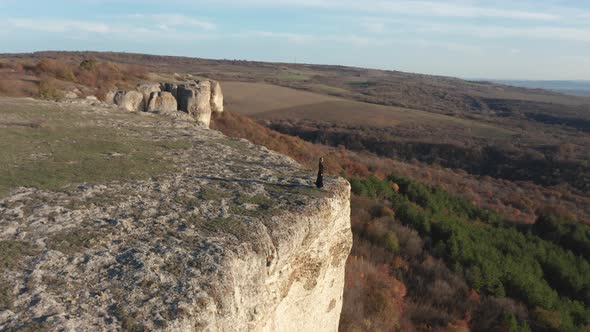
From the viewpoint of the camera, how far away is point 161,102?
791 inches

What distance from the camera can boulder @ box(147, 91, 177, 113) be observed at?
19578mm

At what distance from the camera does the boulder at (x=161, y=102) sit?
19578 mm

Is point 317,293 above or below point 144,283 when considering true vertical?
below

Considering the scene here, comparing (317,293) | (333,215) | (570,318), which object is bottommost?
(570,318)

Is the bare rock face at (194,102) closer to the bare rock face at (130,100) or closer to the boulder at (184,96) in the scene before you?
the boulder at (184,96)

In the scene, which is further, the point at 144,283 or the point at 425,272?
the point at 425,272

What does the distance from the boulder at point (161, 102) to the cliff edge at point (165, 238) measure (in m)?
12.8

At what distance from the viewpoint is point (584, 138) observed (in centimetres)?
4850

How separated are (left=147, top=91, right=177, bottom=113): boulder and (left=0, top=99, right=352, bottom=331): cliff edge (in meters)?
12.8

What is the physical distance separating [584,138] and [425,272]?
46.1 meters

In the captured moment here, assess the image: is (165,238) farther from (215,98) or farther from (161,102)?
(215,98)

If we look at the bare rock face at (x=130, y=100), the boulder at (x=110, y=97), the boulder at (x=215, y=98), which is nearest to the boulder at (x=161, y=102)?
the bare rock face at (x=130, y=100)

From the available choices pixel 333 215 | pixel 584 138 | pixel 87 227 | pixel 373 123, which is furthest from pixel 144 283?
pixel 584 138

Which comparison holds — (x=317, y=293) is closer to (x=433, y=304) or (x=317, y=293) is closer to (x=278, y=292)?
(x=278, y=292)
